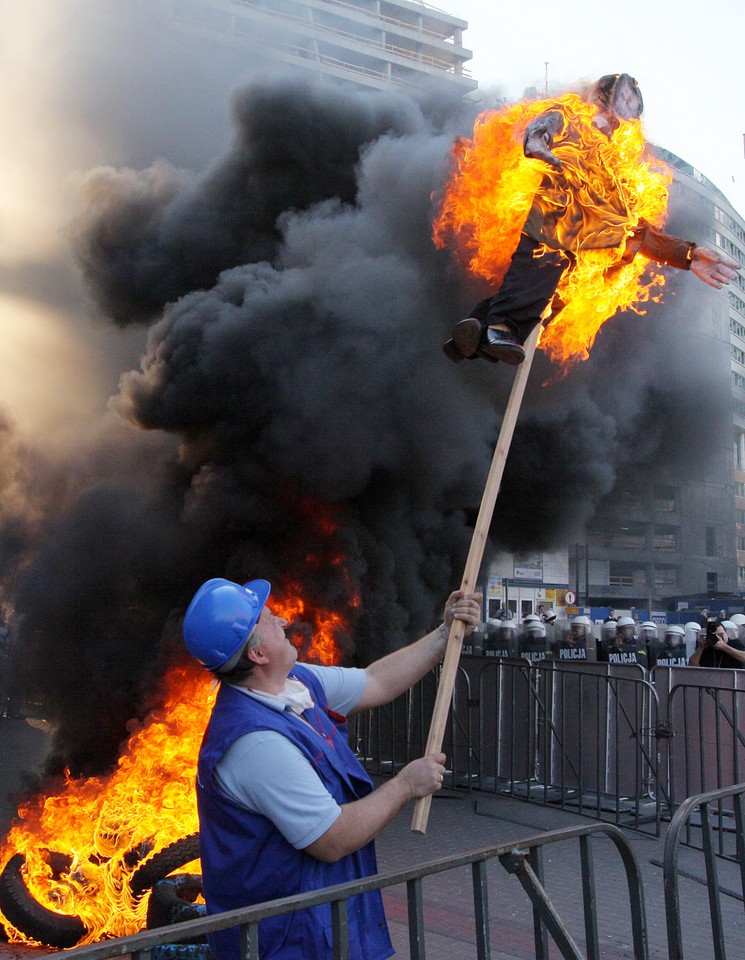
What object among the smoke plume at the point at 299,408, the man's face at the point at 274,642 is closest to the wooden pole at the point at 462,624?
the man's face at the point at 274,642

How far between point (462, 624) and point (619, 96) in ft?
10.8

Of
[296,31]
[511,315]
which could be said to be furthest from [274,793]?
[296,31]

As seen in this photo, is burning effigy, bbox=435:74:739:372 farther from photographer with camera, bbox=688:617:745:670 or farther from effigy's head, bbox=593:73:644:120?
photographer with camera, bbox=688:617:745:670

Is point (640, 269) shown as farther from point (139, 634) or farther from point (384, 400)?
point (139, 634)

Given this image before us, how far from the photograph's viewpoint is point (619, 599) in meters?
39.6

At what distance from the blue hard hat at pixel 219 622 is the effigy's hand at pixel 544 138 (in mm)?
2668

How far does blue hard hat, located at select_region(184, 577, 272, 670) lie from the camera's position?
2.39 meters

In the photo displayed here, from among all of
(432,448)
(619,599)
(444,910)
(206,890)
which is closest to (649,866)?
(444,910)

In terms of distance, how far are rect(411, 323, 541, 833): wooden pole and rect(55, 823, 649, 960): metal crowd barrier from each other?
0.53 feet

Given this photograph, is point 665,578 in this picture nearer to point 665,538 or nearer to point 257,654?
point 665,538

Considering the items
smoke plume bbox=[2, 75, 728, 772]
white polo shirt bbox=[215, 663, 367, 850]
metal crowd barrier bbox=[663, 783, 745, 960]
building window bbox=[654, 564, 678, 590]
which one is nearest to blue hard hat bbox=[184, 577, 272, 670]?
white polo shirt bbox=[215, 663, 367, 850]

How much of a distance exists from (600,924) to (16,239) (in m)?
9.39

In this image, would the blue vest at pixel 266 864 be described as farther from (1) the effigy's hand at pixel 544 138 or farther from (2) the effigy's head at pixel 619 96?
(2) the effigy's head at pixel 619 96

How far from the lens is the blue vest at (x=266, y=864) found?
2.23 m
